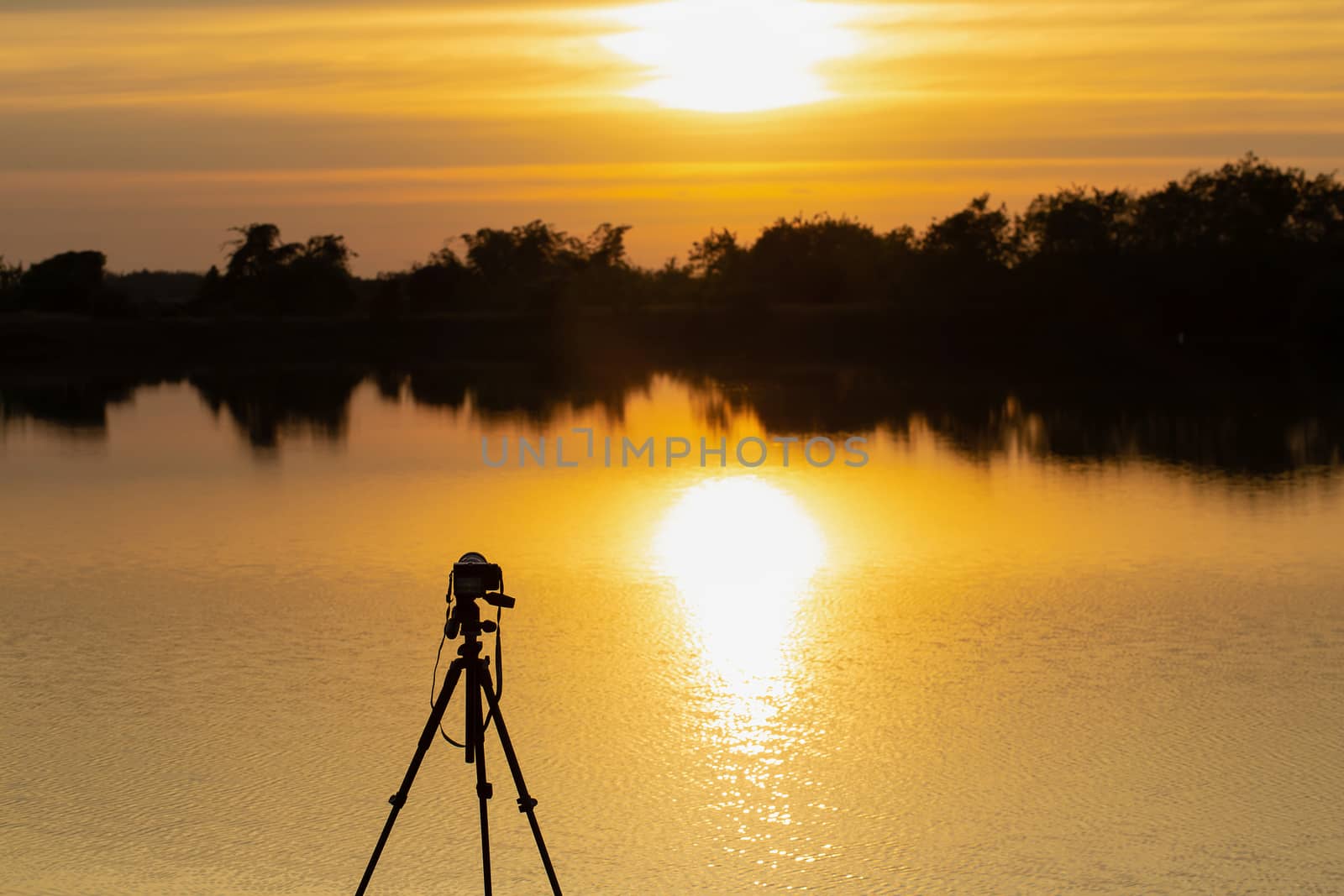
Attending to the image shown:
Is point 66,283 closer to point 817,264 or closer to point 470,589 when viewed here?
point 817,264

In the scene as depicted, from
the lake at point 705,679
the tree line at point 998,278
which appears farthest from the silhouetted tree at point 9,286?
the lake at point 705,679

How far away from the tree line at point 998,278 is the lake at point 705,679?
4383 centimetres

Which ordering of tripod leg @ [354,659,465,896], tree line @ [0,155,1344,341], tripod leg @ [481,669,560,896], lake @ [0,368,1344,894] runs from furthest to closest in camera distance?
tree line @ [0,155,1344,341]
lake @ [0,368,1344,894]
tripod leg @ [481,669,560,896]
tripod leg @ [354,659,465,896]

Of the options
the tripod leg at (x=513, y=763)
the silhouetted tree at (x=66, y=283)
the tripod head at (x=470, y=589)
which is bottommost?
the tripod leg at (x=513, y=763)

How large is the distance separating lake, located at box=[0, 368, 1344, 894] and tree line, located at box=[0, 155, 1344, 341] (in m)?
43.8

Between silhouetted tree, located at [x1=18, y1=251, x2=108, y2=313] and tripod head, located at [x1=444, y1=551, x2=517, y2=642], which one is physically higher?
silhouetted tree, located at [x1=18, y1=251, x2=108, y2=313]

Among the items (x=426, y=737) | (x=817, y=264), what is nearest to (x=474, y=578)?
(x=426, y=737)

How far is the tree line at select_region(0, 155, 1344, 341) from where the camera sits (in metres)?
57.0

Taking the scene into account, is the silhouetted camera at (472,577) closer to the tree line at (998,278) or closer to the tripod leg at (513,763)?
the tripod leg at (513,763)

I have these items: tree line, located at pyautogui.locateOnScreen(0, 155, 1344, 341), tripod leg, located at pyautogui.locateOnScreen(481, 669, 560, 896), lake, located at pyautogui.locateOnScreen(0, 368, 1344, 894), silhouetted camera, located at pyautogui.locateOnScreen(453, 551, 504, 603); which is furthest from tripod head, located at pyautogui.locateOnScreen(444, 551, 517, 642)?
tree line, located at pyautogui.locateOnScreen(0, 155, 1344, 341)

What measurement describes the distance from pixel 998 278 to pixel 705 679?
192 feet

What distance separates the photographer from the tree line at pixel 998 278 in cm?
5703

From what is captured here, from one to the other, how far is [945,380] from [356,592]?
25516 mm

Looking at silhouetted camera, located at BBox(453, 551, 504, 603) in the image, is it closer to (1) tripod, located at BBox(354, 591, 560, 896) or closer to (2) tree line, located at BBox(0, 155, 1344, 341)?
(1) tripod, located at BBox(354, 591, 560, 896)
